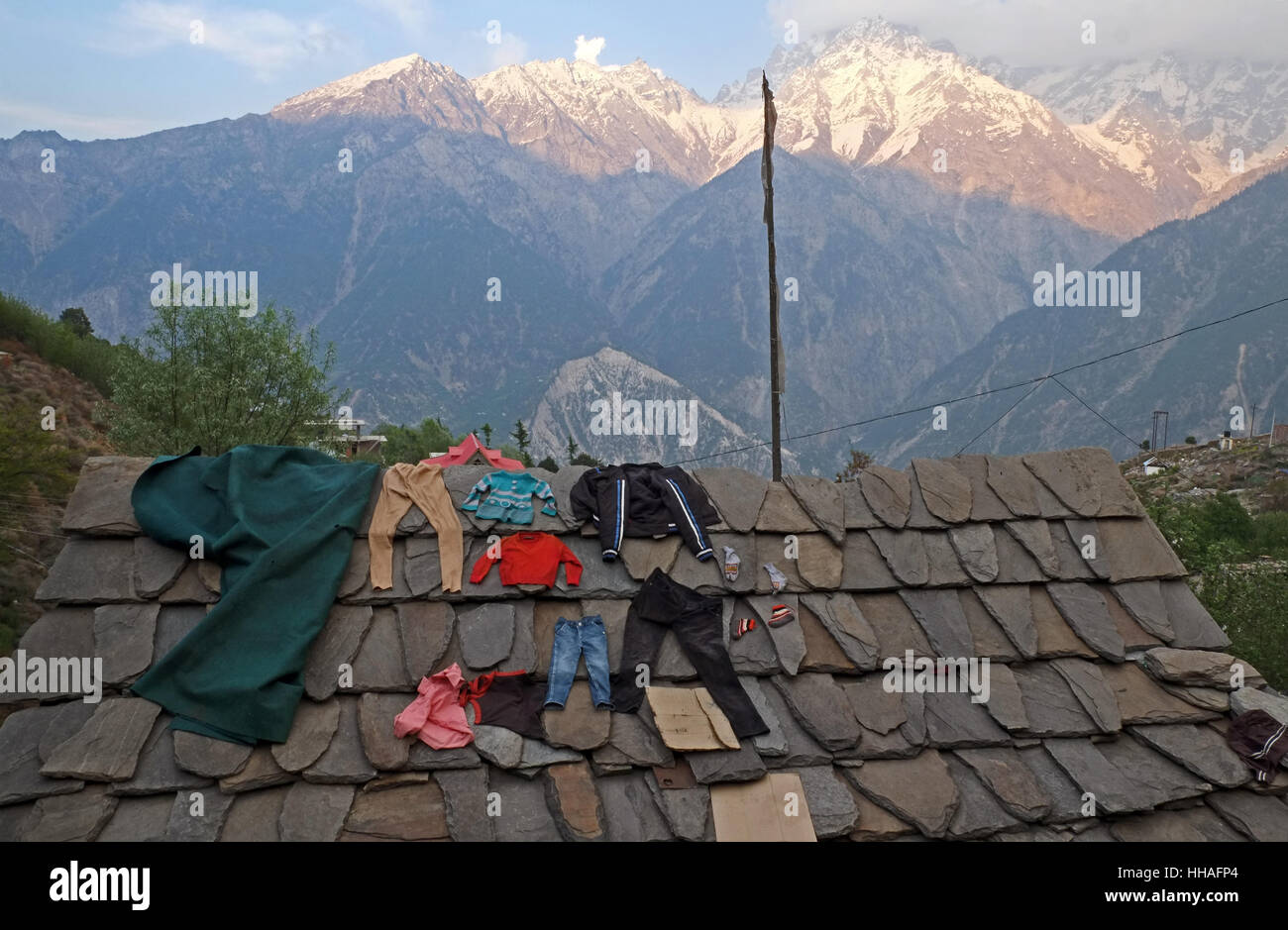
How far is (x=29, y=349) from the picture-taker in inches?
1309

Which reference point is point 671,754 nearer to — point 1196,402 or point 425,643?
point 425,643

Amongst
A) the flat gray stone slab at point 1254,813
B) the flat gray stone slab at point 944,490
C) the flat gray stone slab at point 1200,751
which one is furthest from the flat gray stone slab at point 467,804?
the flat gray stone slab at point 1254,813

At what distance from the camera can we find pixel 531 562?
4340mm

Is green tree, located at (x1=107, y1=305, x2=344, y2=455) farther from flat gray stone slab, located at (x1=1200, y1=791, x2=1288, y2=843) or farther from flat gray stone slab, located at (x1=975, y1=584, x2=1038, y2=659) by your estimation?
flat gray stone slab, located at (x1=1200, y1=791, x2=1288, y2=843)

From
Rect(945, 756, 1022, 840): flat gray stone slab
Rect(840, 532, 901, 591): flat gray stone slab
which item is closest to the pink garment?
Rect(840, 532, 901, 591): flat gray stone slab

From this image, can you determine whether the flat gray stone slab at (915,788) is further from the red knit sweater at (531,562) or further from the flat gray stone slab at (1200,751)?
the red knit sweater at (531,562)

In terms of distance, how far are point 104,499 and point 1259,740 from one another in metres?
5.94

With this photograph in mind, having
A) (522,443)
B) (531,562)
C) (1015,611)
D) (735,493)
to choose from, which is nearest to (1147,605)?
Answer: (1015,611)

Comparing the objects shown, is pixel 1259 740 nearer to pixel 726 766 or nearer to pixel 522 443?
pixel 726 766

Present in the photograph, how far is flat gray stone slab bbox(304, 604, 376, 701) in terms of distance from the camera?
153 inches

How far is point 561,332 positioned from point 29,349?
485 ft

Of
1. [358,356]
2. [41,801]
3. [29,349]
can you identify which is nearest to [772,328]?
[41,801]

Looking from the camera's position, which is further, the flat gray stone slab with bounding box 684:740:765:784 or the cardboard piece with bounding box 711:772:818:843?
the flat gray stone slab with bounding box 684:740:765:784

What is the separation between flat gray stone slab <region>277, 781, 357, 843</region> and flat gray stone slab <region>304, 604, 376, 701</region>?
45cm
